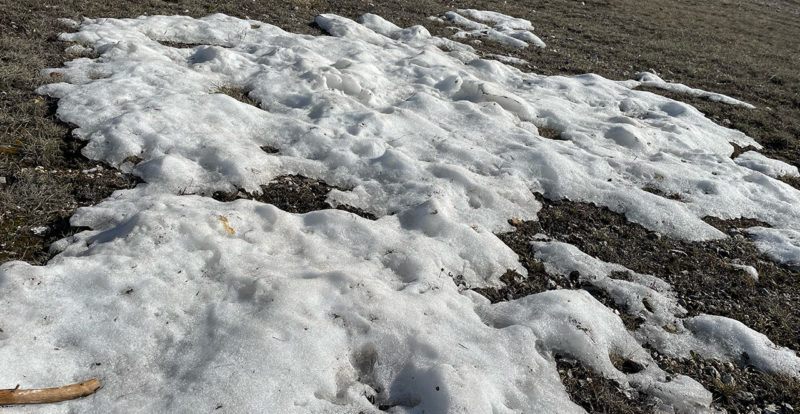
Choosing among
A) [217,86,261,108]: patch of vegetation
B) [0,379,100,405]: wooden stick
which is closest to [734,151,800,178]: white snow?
[217,86,261,108]: patch of vegetation

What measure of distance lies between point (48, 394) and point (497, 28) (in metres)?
14.5

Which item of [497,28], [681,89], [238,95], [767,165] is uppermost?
[497,28]

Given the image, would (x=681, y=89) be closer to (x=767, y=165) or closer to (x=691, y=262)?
(x=767, y=165)

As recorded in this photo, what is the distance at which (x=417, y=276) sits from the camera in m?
4.38

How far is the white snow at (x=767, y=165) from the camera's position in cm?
807

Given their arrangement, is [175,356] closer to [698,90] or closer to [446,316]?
[446,316]

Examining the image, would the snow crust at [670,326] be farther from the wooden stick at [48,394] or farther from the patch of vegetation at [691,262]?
the wooden stick at [48,394]

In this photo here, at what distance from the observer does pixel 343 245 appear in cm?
463

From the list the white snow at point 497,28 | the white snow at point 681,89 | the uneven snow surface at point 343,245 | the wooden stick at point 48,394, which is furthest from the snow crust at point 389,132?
the white snow at point 497,28

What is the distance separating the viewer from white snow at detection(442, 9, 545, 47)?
44.7ft

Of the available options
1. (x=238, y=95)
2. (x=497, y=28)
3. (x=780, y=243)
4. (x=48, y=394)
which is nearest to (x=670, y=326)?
(x=780, y=243)

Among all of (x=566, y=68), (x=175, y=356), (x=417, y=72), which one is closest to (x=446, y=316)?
(x=175, y=356)

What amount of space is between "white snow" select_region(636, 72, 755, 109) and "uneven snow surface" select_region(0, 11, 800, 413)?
3.09m

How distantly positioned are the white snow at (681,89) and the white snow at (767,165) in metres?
3.37
